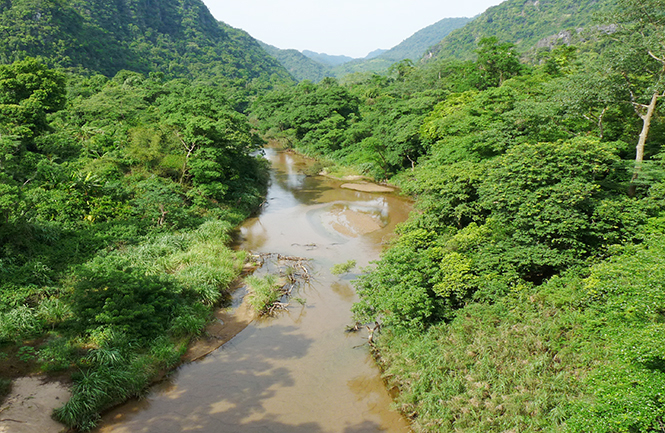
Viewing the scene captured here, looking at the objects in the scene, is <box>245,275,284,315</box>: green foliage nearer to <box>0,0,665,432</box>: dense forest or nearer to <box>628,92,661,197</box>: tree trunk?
<box>0,0,665,432</box>: dense forest

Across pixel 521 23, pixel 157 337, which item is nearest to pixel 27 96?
pixel 157 337

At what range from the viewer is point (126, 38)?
95.9 meters

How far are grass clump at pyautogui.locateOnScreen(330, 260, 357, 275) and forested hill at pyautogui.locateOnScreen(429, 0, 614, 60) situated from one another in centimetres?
11707

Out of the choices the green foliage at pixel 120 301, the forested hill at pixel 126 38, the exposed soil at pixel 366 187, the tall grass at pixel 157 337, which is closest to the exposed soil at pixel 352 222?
the exposed soil at pixel 366 187

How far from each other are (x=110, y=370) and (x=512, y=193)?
14732 millimetres

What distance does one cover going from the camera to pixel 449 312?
1210cm

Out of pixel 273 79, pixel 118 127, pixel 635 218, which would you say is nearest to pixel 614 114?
pixel 635 218

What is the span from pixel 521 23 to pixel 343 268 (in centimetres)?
16811

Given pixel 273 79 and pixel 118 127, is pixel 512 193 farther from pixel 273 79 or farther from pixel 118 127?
pixel 273 79

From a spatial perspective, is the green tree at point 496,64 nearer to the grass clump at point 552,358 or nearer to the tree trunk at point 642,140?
the tree trunk at point 642,140

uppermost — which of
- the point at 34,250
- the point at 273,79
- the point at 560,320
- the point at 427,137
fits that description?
the point at 273,79

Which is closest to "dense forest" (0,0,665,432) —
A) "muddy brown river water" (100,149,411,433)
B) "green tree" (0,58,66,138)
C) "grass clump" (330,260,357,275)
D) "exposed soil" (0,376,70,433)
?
"green tree" (0,58,66,138)

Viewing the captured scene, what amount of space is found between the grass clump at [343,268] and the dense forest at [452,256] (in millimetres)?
3996

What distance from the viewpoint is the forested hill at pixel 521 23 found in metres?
120
